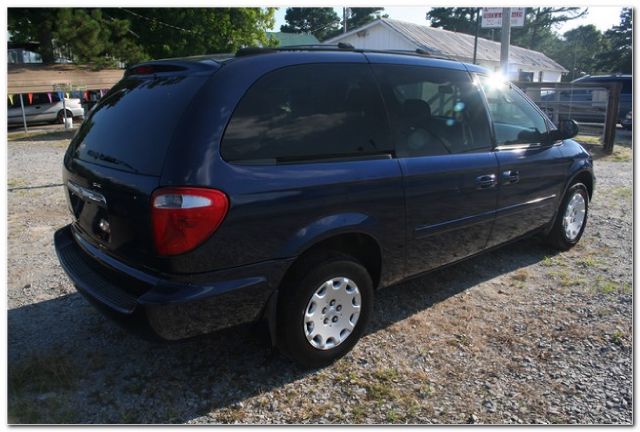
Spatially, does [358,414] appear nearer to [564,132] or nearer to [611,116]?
[564,132]

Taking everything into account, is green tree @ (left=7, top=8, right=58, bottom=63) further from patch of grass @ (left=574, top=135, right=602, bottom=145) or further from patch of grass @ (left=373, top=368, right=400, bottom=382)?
patch of grass @ (left=373, top=368, right=400, bottom=382)

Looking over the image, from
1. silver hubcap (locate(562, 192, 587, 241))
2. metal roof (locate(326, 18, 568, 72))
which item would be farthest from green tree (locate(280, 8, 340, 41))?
silver hubcap (locate(562, 192, 587, 241))

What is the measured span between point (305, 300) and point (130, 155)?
1200 mm

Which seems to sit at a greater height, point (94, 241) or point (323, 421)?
point (94, 241)

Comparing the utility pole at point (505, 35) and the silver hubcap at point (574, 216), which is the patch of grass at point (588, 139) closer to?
the utility pole at point (505, 35)

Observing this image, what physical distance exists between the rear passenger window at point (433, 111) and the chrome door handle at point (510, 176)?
290 millimetres

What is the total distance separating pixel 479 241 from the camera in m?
3.94

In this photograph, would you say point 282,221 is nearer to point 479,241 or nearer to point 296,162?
point 296,162

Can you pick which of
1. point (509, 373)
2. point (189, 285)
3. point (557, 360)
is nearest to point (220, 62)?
point (189, 285)

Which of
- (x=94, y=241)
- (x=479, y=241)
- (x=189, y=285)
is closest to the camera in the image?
(x=189, y=285)

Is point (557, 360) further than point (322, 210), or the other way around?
point (557, 360)

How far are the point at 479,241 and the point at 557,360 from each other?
1.06m

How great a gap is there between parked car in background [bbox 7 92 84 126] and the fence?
1644 centimetres

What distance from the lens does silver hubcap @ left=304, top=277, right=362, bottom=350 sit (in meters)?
2.92
